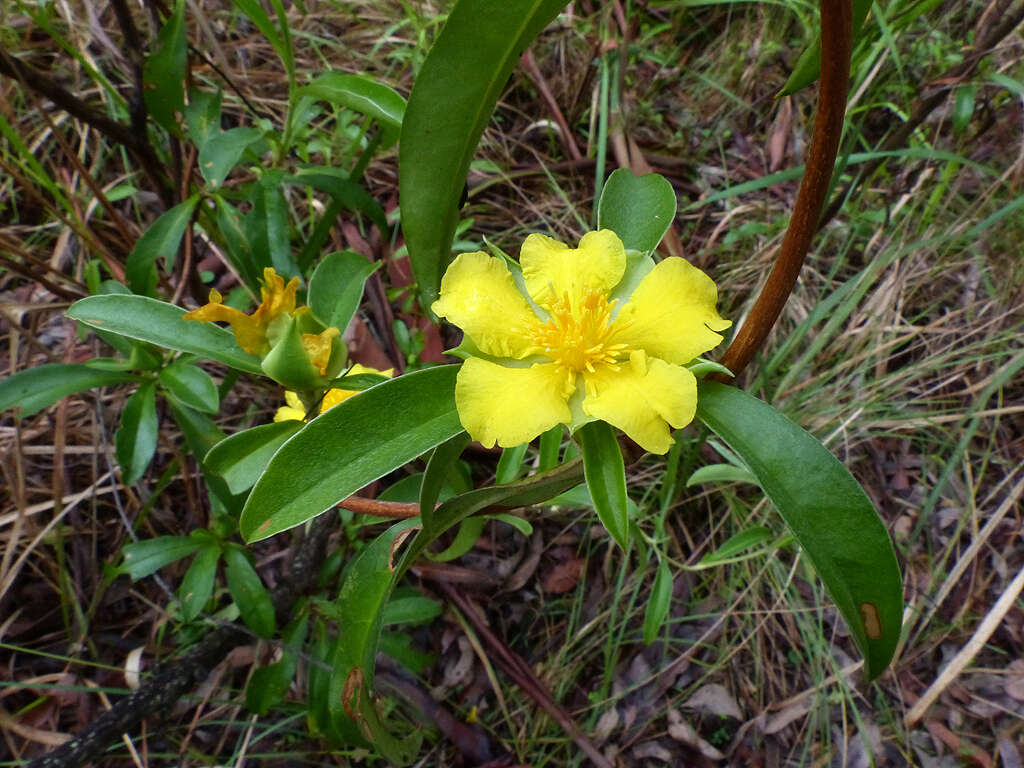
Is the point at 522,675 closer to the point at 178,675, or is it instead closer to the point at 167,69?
the point at 178,675

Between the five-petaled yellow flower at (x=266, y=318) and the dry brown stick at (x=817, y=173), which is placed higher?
the dry brown stick at (x=817, y=173)

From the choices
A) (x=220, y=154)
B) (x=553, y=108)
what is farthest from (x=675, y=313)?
(x=553, y=108)

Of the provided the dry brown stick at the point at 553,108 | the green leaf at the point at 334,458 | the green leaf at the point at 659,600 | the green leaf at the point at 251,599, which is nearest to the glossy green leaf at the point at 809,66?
the green leaf at the point at 334,458

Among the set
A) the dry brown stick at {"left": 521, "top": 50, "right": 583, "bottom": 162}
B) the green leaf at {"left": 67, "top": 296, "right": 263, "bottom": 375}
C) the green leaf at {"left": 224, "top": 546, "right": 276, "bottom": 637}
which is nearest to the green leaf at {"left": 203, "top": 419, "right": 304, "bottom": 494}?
the green leaf at {"left": 67, "top": 296, "right": 263, "bottom": 375}

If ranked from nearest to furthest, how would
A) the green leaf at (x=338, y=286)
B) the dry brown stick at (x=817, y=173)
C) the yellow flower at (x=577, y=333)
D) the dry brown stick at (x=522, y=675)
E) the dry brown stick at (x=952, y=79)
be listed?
the dry brown stick at (x=817, y=173), the yellow flower at (x=577, y=333), the green leaf at (x=338, y=286), the dry brown stick at (x=952, y=79), the dry brown stick at (x=522, y=675)

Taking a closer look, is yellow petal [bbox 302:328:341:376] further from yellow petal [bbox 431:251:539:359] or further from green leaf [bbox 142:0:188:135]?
green leaf [bbox 142:0:188:135]

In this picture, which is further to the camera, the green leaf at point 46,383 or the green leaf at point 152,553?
the green leaf at point 152,553

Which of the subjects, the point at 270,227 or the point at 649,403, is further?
the point at 270,227

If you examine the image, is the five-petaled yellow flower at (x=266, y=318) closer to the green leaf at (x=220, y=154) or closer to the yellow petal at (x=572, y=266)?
the yellow petal at (x=572, y=266)
